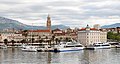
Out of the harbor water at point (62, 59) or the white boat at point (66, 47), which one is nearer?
the harbor water at point (62, 59)

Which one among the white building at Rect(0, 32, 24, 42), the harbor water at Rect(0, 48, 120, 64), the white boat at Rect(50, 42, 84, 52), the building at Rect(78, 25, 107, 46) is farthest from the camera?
the white building at Rect(0, 32, 24, 42)

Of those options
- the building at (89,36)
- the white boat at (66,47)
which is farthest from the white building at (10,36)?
the white boat at (66,47)

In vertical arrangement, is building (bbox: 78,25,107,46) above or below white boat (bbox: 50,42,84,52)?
above

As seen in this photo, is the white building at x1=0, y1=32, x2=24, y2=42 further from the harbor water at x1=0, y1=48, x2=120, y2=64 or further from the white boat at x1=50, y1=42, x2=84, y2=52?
the harbor water at x1=0, y1=48, x2=120, y2=64

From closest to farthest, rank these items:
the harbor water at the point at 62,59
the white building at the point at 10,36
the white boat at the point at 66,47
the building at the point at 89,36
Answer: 1. the harbor water at the point at 62,59
2. the white boat at the point at 66,47
3. the building at the point at 89,36
4. the white building at the point at 10,36

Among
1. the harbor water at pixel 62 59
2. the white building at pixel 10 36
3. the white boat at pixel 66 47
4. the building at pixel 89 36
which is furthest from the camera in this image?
the white building at pixel 10 36

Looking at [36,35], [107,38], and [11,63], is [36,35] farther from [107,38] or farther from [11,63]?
[11,63]

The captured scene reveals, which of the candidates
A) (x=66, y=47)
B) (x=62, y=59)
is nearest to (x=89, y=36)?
(x=66, y=47)

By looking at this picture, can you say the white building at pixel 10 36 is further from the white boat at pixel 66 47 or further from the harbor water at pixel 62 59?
the harbor water at pixel 62 59

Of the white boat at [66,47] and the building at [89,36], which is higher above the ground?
the building at [89,36]

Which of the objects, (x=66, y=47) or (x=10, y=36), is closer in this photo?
(x=66, y=47)

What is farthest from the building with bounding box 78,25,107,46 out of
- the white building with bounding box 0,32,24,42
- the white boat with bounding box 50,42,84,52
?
the white building with bounding box 0,32,24,42

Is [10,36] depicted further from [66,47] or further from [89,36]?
[66,47]

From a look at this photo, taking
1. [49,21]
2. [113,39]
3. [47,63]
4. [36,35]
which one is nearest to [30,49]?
[47,63]
